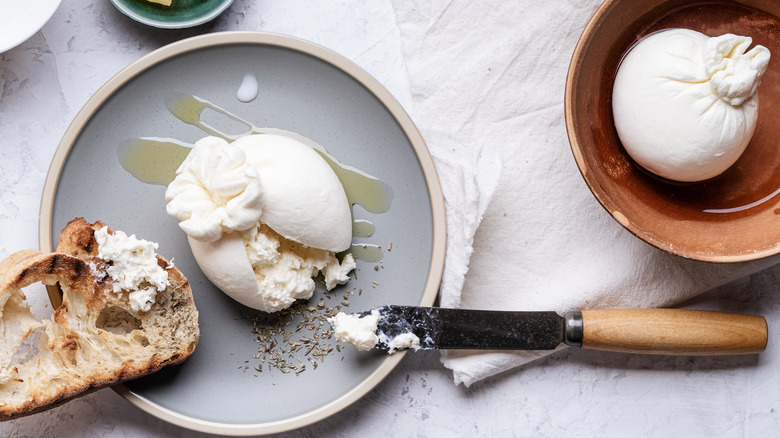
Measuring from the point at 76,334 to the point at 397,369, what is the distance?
799 mm

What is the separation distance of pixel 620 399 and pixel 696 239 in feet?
1.65

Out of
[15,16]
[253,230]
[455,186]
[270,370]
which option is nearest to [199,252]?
[253,230]

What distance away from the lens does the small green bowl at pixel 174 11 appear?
1.61 meters

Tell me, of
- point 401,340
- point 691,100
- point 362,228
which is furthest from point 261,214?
point 691,100

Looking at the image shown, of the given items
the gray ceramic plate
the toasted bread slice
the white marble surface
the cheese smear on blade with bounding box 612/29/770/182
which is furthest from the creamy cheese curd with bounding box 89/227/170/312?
the cheese smear on blade with bounding box 612/29/770/182

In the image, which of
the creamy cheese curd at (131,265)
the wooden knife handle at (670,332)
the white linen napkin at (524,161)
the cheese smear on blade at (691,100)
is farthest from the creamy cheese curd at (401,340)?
the cheese smear on blade at (691,100)

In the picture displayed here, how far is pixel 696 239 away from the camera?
147 cm

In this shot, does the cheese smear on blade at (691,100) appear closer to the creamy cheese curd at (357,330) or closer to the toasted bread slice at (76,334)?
the creamy cheese curd at (357,330)

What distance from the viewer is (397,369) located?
1.70 m

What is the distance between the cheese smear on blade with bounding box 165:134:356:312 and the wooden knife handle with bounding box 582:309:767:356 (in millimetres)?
→ 649

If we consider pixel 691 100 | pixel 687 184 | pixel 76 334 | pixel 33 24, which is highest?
pixel 33 24

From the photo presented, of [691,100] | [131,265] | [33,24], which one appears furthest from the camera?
[33,24]

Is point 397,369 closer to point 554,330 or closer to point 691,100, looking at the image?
point 554,330

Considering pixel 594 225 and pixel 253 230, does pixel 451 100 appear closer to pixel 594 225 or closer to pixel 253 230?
pixel 594 225
